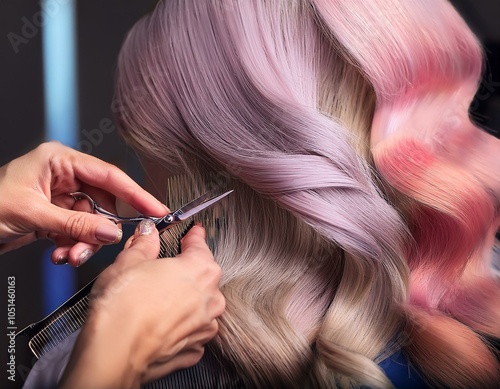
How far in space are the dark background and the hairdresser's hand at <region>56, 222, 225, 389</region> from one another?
6.5 inches

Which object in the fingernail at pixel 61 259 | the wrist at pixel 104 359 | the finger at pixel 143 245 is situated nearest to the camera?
the wrist at pixel 104 359

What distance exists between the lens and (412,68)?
0.95m

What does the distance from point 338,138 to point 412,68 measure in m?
0.17

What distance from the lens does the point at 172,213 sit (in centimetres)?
91

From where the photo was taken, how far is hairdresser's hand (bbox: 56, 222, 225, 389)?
73 cm

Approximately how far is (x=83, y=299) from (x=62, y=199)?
0.17 m

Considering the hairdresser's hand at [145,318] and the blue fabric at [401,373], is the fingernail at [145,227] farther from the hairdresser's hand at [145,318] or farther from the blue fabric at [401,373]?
the blue fabric at [401,373]

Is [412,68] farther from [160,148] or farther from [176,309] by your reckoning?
[176,309]

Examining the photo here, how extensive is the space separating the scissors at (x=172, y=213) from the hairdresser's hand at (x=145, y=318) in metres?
0.03

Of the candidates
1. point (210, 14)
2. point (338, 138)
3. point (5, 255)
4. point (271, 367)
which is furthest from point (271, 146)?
point (5, 255)

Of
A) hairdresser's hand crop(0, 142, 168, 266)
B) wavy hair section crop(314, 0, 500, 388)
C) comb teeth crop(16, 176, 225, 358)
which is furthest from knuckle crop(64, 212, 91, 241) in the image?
wavy hair section crop(314, 0, 500, 388)

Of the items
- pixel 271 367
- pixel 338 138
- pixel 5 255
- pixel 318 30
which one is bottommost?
pixel 271 367

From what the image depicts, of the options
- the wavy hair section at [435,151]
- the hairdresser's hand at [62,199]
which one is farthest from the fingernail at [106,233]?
the wavy hair section at [435,151]

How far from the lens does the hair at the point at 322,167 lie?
35.6 inches
